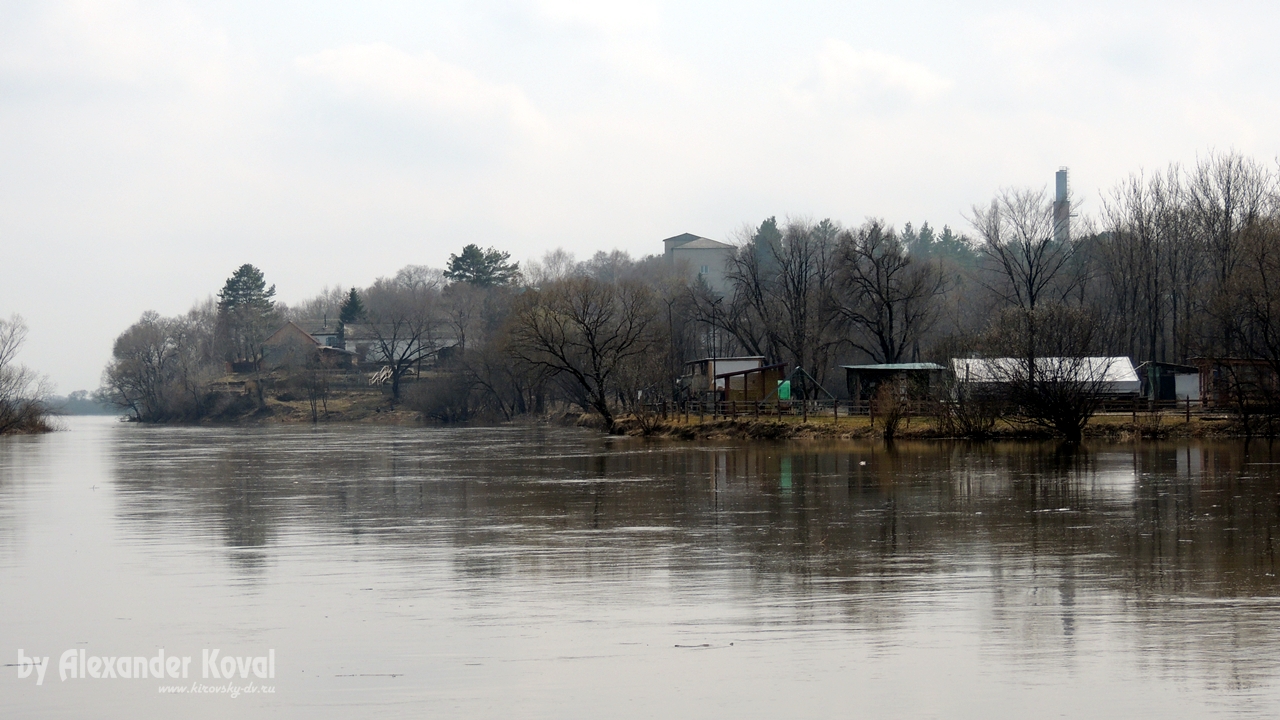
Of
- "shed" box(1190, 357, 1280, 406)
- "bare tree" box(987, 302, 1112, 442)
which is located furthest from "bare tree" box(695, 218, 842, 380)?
"bare tree" box(987, 302, 1112, 442)

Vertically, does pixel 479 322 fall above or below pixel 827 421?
above

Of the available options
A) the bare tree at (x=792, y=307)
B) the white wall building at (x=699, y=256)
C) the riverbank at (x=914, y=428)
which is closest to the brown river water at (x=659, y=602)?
the riverbank at (x=914, y=428)

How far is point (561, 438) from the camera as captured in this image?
65.2 m

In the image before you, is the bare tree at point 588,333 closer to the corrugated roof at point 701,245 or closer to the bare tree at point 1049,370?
the bare tree at point 1049,370

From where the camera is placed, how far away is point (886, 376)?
64500mm

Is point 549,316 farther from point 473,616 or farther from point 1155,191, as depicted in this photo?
point 473,616

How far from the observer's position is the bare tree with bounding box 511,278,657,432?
73.4 metres

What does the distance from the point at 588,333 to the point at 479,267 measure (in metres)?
70.3

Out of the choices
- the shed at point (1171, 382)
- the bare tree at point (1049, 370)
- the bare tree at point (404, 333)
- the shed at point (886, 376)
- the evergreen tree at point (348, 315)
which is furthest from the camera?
the evergreen tree at point (348, 315)

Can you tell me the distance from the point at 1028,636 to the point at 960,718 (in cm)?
281

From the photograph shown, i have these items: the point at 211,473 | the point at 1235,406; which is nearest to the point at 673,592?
the point at 211,473

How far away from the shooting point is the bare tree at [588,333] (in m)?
73.4

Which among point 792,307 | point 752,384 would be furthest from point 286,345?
point 752,384

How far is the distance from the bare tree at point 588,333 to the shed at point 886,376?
1503 cm
